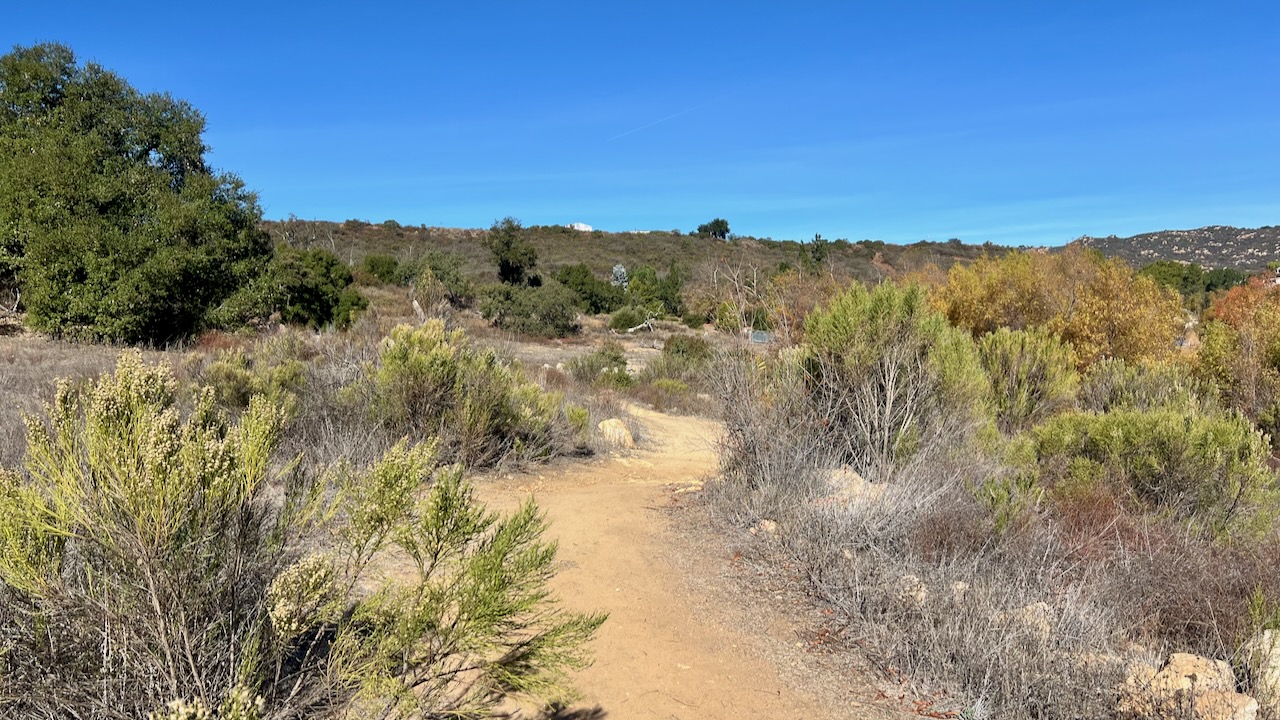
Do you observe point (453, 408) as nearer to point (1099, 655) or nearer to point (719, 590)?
Answer: point (719, 590)

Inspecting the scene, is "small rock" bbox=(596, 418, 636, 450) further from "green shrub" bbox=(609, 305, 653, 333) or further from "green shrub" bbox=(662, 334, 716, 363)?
"green shrub" bbox=(609, 305, 653, 333)

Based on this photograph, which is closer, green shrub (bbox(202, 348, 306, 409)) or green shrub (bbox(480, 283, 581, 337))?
green shrub (bbox(202, 348, 306, 409))

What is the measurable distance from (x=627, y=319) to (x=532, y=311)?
599 centimetres

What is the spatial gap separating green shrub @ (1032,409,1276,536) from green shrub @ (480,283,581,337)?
2363cm

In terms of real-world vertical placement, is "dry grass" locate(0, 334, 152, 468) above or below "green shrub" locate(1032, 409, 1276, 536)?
above

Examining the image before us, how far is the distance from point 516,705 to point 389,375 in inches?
195

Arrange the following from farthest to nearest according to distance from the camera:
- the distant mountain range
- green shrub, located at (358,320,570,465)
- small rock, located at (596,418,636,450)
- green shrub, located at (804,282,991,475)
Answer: the distant mountain range
small rock, located at (596,418,636,450)
green shrub, located at (358,320,570,465)
green shrub, located at (804,282,991,475)

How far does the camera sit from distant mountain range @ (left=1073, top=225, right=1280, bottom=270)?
57125 mm

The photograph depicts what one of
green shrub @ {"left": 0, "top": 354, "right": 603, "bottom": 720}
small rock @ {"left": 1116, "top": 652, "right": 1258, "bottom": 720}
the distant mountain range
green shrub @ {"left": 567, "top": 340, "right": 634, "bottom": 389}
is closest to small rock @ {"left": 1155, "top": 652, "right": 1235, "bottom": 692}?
small rock @ {"left": 1116, "top": 652, "right": 1258, "bottom": 720}

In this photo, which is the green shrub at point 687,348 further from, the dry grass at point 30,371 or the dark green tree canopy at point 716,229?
the dark green tree canopy at point 716,229

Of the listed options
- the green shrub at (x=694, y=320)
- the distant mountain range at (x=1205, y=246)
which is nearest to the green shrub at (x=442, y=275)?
the green shrub at (x=694, y=320)

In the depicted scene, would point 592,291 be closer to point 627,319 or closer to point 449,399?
point 627,319

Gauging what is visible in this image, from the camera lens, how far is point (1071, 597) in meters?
3.48

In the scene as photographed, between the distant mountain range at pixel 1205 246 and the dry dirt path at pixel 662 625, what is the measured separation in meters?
60.7
